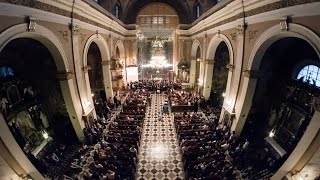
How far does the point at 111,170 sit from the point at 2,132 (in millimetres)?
4392

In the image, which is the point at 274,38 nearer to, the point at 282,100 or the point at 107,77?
the point at 282,100

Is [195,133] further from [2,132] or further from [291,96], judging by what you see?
[2,132]

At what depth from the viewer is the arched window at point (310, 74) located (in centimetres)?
1064

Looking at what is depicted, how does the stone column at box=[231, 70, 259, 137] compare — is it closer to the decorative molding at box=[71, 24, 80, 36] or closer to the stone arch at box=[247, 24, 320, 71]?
the stone arch at box=[247, 24, 320, 71]

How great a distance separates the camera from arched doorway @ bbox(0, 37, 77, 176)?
36.1ft

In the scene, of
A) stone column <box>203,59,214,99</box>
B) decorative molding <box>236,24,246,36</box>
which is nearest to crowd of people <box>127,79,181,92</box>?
stone column <box>203,59,214,99</box>

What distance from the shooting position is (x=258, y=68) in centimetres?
1167

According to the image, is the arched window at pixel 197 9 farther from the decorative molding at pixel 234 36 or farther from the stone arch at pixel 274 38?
the stone arch at pixel 274 38

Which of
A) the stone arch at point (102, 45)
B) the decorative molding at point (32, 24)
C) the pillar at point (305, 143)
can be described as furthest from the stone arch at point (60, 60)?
the pillar at point (305, 143)

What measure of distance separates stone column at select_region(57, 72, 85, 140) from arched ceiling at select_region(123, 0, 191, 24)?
17.2 metres

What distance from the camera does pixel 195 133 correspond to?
13.6 m

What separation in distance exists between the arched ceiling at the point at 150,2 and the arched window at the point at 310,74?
18091mm

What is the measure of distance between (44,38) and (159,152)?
7.49 m

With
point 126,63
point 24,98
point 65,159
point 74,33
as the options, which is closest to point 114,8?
point 126,63
